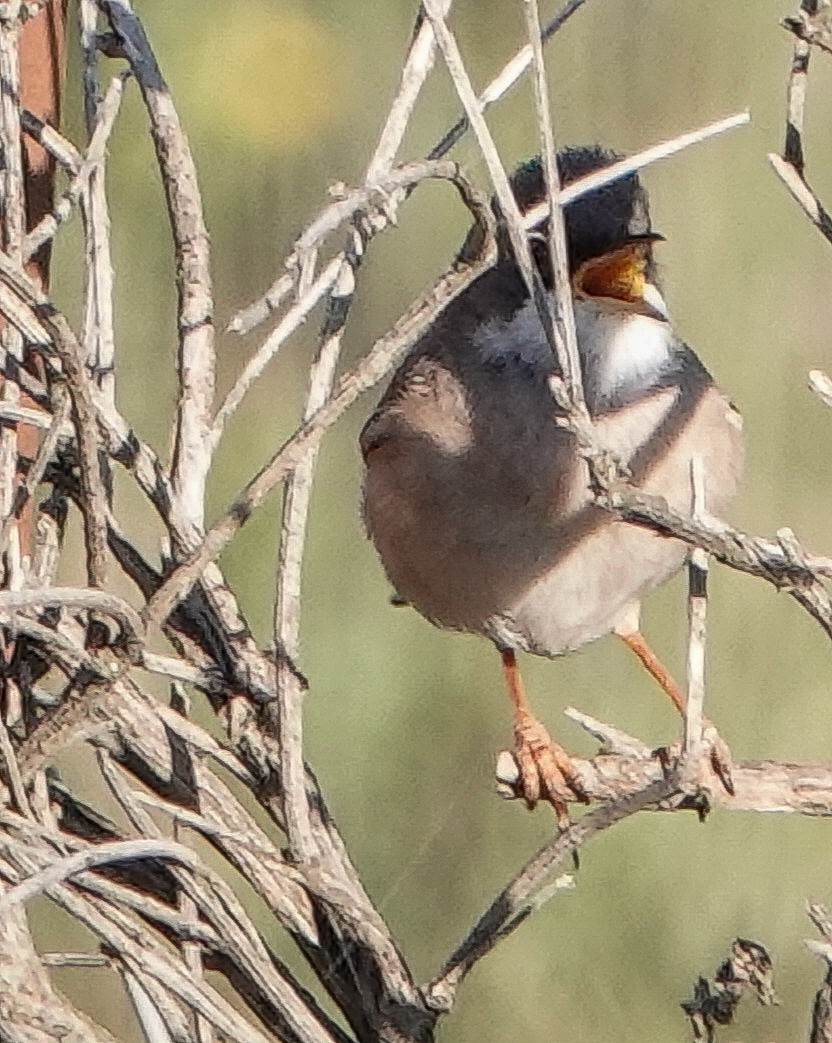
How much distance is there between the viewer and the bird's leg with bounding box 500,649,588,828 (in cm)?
312

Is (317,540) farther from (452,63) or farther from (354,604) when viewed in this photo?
(452,63)

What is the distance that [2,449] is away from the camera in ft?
7.57

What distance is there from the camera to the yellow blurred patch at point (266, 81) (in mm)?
4598

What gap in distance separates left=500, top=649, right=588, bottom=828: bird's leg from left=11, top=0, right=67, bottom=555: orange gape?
2.76 feet

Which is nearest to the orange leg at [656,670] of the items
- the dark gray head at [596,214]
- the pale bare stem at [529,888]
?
the dark gray head at [596,214]

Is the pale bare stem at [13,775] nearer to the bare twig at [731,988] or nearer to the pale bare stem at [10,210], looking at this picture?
the pale bare stem at [10,210]

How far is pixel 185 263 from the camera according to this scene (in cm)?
229

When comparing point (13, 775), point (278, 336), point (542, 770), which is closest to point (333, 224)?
point (278, 336)

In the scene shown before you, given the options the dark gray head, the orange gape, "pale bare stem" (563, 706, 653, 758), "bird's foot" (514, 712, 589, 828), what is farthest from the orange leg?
the orange gape

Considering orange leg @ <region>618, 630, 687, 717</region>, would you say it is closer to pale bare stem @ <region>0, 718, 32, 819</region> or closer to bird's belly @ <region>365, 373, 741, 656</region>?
bird's belly @ <region>365, 373, 741, 656</region>

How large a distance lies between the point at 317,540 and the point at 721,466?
145cm

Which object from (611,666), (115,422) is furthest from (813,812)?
(611,666)

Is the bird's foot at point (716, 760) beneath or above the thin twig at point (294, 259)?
beneath

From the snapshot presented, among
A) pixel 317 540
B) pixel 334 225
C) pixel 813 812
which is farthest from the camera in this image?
pixel 317 540
